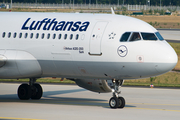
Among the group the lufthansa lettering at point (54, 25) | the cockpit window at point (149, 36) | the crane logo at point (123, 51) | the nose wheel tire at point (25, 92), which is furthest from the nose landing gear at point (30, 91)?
the cockpit window at point (149, 36)

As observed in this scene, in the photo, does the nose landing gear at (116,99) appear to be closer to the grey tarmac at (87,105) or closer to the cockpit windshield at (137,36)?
the grey tarmac at (87,105)

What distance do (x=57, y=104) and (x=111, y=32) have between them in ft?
18.2

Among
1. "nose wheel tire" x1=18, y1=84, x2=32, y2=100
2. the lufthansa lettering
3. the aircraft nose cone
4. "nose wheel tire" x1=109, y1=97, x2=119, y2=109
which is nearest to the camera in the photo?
the aircraft nose cone

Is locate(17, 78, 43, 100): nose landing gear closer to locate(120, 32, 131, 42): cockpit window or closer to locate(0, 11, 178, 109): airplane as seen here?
locate(0, 11, 178, 109): airplane

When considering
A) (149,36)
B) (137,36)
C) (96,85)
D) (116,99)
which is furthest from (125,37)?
(96,85)

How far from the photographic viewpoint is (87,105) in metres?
23.3

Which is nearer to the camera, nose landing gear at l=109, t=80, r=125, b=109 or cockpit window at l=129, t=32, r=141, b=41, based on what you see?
cockpit window at l=129, t=32, r=141, b=41

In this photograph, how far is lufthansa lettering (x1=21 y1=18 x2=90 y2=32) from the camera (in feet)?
72.3

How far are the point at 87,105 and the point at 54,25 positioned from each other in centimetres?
488

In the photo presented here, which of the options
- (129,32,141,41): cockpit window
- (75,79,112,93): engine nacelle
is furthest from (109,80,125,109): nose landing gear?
(129,32,141,41): cockpit window

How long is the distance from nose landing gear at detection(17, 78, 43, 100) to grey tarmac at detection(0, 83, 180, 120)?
1.58 ft

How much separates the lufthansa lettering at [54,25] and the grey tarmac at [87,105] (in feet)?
14.1

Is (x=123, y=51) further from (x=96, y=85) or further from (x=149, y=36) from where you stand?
(x=96, y=85)

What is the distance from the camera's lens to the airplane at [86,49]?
20.5m
